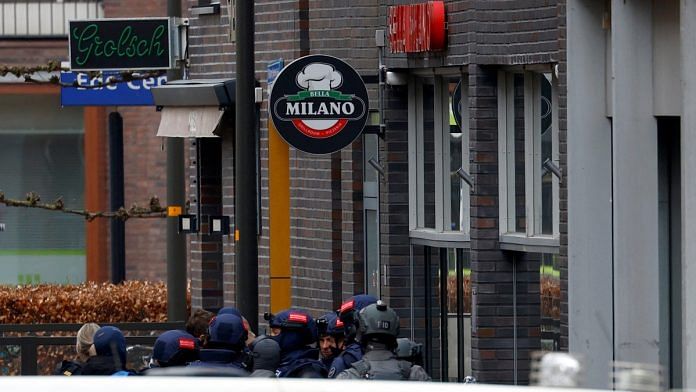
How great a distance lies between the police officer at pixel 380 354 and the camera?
8703 millimetres

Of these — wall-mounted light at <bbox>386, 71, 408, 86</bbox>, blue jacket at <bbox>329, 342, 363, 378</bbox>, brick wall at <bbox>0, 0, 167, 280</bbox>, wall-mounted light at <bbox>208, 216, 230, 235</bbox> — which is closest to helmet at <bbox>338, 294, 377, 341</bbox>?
blue jacket at <bbox>329, 342, 363, 378</bbox>

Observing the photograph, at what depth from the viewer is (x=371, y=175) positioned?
616 inches

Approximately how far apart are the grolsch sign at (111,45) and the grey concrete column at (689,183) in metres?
7.73

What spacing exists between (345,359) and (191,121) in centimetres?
843

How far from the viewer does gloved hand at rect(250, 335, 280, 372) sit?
31.6 feet

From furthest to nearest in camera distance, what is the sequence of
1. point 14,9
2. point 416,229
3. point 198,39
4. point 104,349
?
point 14,9 → point 198,39 → point 416,229 → point 104,349

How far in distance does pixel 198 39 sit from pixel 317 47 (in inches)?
97.8

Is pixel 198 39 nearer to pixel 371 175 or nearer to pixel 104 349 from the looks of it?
pixel 371 175

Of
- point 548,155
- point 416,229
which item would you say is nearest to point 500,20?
point 548,155

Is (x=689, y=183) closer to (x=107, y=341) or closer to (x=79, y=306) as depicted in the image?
(x=107, y=341)

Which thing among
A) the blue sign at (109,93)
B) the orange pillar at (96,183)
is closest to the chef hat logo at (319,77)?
the blue sign at (109,93)

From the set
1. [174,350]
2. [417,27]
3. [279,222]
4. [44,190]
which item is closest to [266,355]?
[174,350]

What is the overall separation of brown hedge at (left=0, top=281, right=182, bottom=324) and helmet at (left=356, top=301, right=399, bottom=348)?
11.0m

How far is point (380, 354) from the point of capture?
8.87m
